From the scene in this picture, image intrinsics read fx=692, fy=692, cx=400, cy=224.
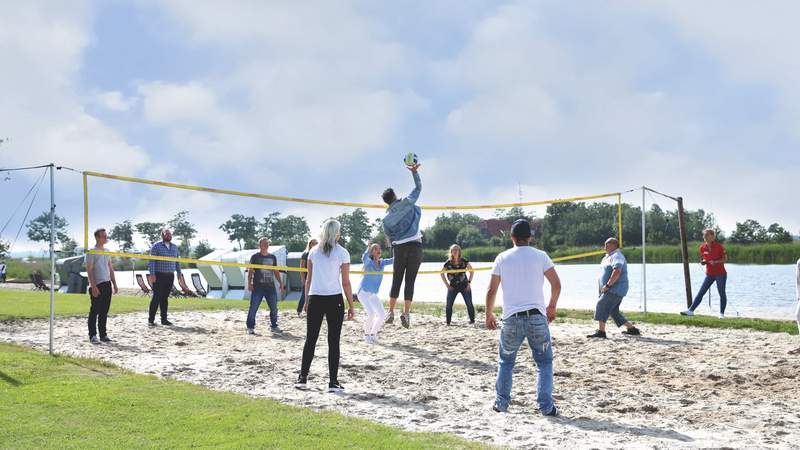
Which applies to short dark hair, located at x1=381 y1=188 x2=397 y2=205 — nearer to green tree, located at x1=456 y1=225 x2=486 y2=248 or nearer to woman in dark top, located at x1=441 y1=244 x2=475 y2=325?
woman in dark top, located at x1=441 y1=244 x2=475 y2=325

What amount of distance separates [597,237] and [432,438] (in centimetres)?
1078

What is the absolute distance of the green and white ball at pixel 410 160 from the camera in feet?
29.9

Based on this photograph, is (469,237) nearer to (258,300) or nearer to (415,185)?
(258,300)

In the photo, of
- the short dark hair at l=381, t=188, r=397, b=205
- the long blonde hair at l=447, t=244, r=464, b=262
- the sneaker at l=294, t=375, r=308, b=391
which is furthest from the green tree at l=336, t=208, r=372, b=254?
the sneaker at l=294, t=375, r=308, b=391

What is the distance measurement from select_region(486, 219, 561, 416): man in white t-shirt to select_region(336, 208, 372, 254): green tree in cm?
692

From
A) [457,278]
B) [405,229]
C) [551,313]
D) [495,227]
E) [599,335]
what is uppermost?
[495,227]

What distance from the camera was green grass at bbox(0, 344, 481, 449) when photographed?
16.4ft

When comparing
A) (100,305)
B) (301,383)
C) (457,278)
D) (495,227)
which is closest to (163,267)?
(100,305)

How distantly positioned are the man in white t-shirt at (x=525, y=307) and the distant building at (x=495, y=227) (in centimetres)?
728

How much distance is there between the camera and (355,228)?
13.3 meters

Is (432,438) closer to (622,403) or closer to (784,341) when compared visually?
(622,403)

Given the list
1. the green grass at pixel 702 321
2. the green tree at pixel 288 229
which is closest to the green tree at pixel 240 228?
the green tree at pixel 288 229

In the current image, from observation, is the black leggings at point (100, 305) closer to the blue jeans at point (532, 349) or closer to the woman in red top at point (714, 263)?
the blue jeans at point (532, 349)

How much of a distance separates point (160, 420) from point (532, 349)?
3.16 metres
